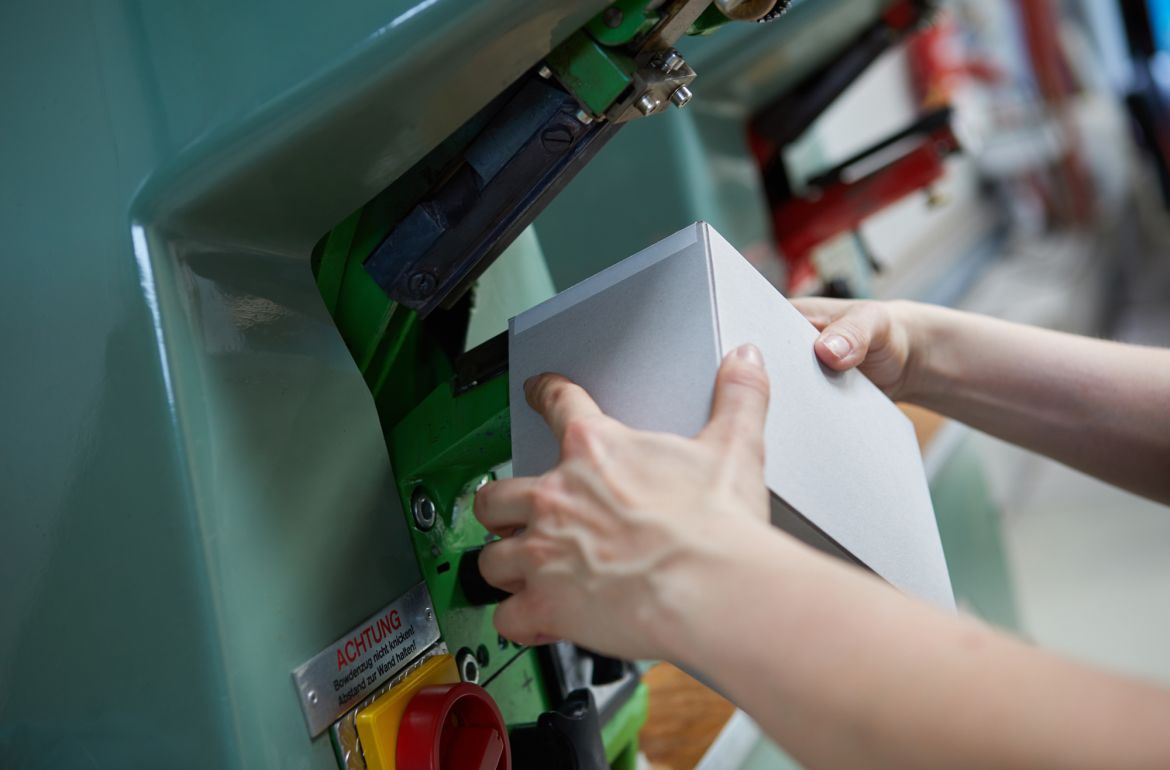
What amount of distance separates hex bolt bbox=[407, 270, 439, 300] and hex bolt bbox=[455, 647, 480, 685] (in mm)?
280

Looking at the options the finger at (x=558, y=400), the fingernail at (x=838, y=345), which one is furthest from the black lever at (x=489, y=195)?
the fingernail at (x=838, y=345)

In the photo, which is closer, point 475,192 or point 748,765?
point 475,192

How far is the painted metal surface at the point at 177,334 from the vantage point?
22.8 inches

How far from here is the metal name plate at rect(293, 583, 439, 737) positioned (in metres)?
0.64

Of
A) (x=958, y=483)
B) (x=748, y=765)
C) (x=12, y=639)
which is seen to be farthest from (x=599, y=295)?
(x=958, y=483)

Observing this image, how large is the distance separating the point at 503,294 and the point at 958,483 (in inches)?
51.4

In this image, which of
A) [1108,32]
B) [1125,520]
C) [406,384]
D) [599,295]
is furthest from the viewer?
[1108,32]

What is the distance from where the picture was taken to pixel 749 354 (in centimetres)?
60

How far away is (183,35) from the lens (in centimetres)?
58

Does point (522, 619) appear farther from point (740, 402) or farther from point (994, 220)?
point (994, 220)

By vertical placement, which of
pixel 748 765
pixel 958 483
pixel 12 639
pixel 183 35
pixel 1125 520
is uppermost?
pixel 183 35

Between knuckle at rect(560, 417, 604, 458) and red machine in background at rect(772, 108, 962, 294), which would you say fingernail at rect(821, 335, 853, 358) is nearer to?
knuckle at rect(560, 417, 604, 458)

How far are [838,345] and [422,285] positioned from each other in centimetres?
31

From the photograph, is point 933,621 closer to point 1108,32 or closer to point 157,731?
point 157,731
